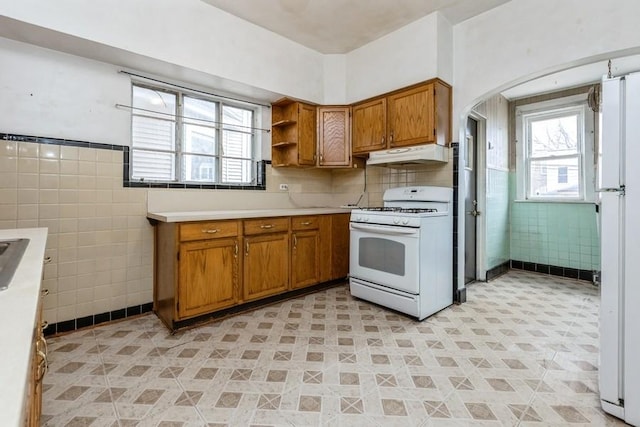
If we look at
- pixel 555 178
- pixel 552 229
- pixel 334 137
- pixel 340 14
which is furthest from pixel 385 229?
pixel 555 178

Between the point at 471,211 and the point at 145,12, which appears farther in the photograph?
the point at 471,211

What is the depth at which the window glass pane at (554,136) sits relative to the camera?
14.1 ft

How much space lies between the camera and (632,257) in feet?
4.85

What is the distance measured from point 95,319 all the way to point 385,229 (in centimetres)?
258

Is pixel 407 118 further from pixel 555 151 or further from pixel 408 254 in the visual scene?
pixel 555 151

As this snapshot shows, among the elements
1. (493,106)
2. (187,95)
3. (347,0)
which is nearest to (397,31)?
(347,0)

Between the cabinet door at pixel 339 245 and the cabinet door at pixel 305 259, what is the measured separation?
0.23 m

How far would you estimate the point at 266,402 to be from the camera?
166 cm

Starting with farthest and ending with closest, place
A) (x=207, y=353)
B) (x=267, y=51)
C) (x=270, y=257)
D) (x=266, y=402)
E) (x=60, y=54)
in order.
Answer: (x=267, y=51) → (x=270, y=257) → (x=60, y=54) → (x=207, y=353) → (x=266, y=402)

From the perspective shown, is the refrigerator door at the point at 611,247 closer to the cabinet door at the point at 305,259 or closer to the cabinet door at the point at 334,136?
the cabinet door at the point at 305,259

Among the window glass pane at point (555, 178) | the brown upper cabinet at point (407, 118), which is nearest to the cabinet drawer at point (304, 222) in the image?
the brown upper cabinet at point (407, 118)

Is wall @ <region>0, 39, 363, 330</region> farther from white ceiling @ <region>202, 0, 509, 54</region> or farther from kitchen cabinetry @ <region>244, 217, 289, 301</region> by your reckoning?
white ceiling @ <region>202, 0, 509, 54</region>

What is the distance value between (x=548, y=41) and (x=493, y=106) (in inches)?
70.7

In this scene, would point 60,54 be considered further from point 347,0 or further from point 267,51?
point 347,0
